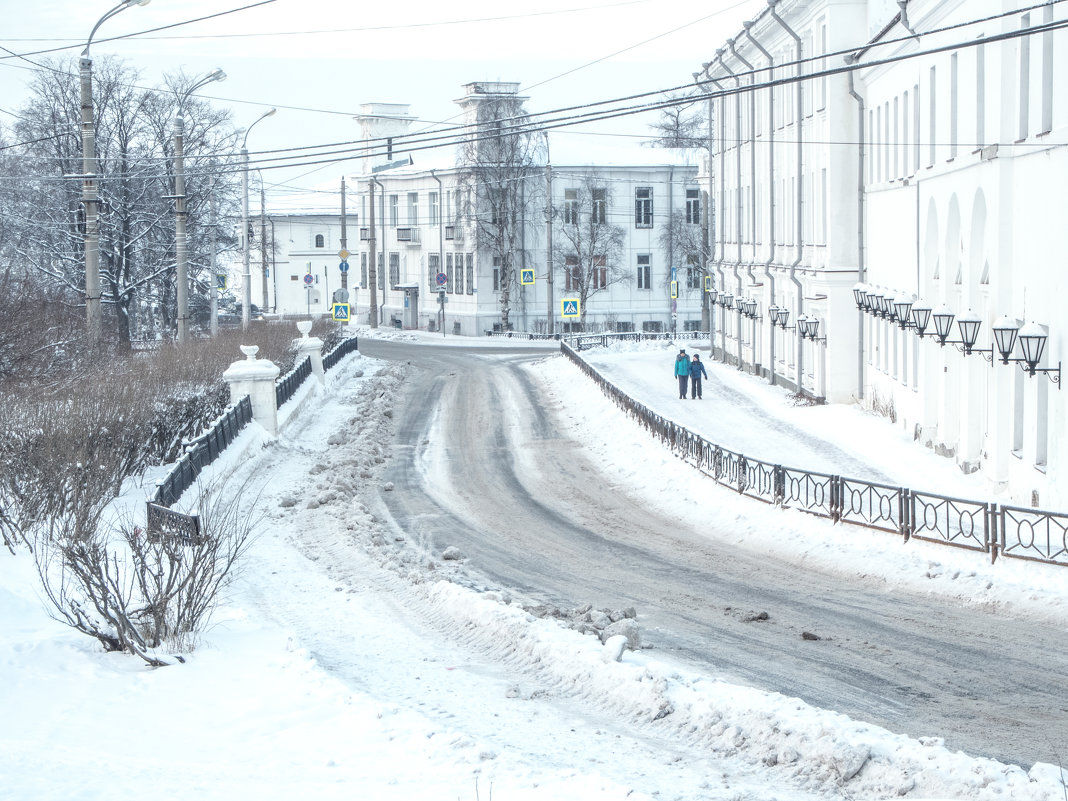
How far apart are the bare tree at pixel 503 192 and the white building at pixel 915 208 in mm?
23480

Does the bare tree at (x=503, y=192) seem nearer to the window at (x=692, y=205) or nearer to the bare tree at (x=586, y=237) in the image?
the bare tree at (x=586, y=237)

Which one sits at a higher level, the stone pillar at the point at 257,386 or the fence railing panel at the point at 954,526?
the stone pillar at the point at 257,386

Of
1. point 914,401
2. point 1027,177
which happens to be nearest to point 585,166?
point 914,401

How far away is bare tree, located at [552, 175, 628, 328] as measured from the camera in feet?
208

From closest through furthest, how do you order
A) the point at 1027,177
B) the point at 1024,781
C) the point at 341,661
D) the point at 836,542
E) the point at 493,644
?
the point at 1024,781
the point at 341,661
the point at 493,644
the point at 836,542
the point at 1027,177

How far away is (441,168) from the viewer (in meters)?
66.6

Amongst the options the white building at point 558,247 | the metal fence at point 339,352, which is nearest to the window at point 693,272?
the white building at point 558,247

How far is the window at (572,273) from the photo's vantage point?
63.6 metres

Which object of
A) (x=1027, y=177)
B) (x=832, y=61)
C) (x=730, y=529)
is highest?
(x=832, y=61)

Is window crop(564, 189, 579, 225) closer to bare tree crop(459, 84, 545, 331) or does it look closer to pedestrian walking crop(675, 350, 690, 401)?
bare tree crop(459, 84, 545, 331)

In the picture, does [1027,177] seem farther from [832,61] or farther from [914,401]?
[832,61]

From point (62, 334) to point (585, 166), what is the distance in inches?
1706

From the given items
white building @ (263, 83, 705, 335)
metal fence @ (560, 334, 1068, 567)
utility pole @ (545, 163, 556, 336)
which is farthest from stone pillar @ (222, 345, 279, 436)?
white building @ (263, 83, 705, 335)

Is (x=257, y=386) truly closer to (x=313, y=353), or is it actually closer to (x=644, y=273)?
(x=313, y=353)
